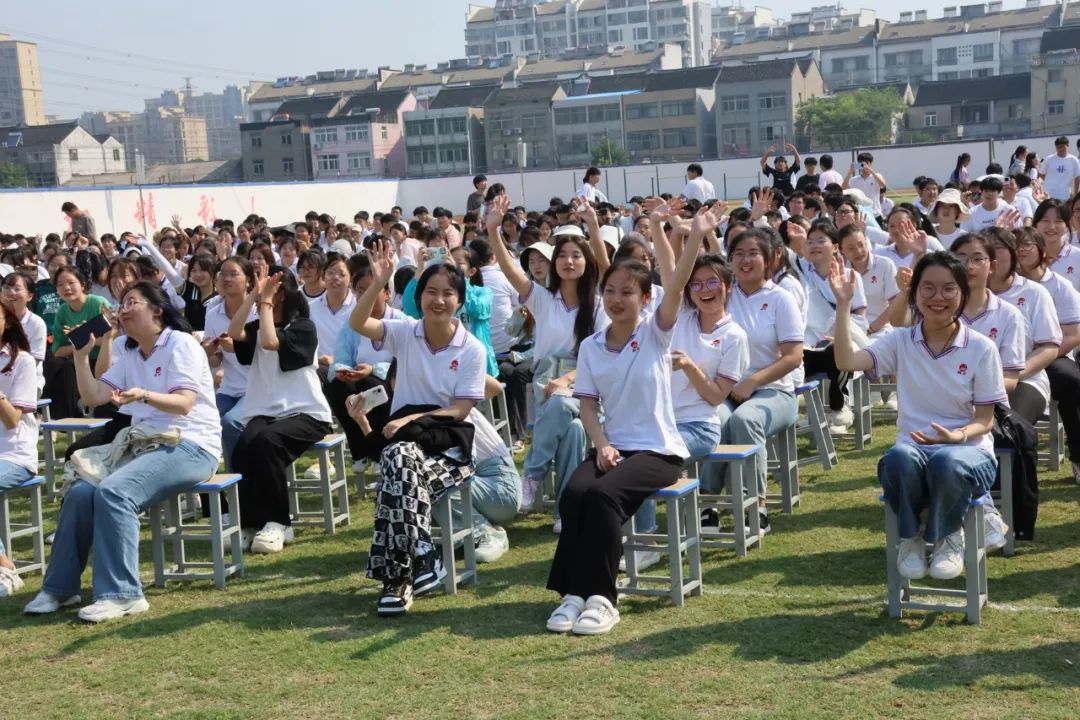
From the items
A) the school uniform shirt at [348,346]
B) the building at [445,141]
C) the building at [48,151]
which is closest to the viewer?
the school uniform shirt at [348,346]

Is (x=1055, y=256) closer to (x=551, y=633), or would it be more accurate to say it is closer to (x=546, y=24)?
(x=551, y=633)

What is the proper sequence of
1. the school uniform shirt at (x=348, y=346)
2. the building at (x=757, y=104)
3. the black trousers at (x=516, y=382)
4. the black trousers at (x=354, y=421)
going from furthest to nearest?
1. the building at (x=757, y=104)
2. the black trousers at (x=516, y=382)
3. the black trousers at (x=354, y=421)
4. the school uniform shirt at (x=348, y=346)

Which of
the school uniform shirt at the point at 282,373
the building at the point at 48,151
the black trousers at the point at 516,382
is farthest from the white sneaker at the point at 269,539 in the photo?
the building at the point at 48,151

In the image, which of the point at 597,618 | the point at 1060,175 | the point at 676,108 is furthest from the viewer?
the point at 676,108

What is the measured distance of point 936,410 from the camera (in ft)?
16.2

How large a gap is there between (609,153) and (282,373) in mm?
72194

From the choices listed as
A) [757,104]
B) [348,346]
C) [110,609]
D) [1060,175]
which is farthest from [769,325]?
[757,104]

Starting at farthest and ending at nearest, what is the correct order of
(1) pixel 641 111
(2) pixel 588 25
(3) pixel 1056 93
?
(2) pixel 588 25, (1) pixel 641 111, (3) pixel 1056 93

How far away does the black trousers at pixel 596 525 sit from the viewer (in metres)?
4.86

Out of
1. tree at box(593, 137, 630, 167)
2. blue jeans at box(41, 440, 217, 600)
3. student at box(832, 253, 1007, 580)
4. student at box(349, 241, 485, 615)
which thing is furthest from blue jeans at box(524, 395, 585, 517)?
tree at box(593, 137, 630, 167)

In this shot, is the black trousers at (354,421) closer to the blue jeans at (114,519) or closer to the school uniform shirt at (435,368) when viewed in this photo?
the school uniform shirt at (435,368)

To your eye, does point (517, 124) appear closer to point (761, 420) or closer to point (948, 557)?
point (761, 420)

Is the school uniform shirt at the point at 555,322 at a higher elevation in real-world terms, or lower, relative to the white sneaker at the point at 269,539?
higher

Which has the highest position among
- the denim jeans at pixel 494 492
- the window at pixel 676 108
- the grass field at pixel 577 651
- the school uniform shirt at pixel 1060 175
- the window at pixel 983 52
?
the window at pixel 983 52
